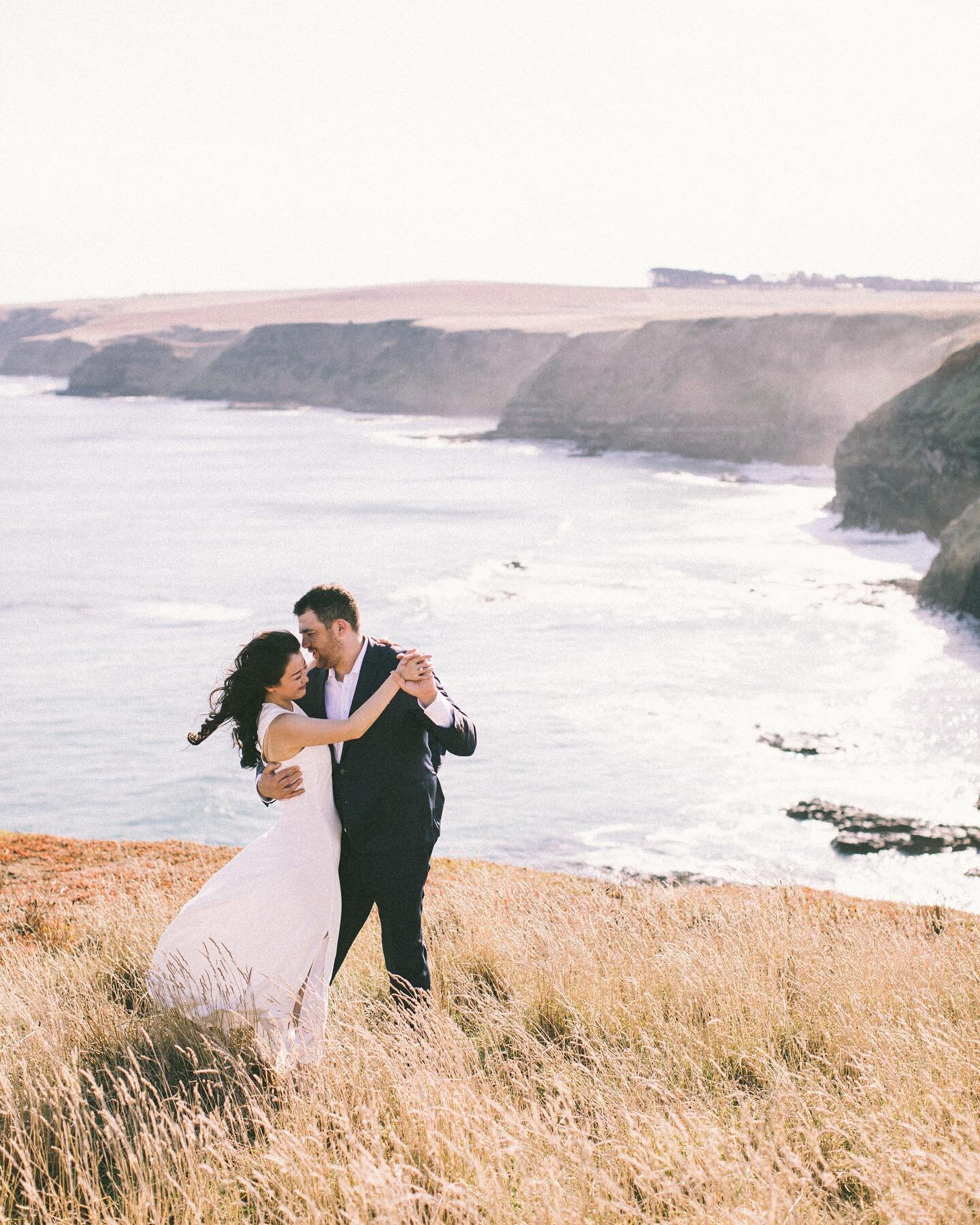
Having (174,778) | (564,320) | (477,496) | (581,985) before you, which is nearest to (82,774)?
(174,778)

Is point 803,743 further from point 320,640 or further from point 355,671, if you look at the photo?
point 320,640

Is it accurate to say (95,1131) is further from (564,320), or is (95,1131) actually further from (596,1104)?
(564,320)

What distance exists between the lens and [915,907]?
9.51m

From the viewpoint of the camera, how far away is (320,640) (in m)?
4.91

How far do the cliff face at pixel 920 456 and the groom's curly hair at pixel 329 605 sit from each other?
38.7m

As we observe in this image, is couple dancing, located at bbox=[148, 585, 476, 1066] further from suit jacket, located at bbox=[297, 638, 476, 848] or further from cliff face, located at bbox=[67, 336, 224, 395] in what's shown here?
cliff face, located at bbox=[67, 336, 224, 395]

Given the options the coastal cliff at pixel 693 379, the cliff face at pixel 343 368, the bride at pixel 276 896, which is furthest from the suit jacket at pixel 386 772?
the cliff face at pixel 343 368

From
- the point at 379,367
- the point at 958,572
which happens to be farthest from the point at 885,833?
the point at 379,367

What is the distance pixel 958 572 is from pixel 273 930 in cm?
2799

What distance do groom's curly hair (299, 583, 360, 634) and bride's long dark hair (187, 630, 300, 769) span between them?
0.47 ft

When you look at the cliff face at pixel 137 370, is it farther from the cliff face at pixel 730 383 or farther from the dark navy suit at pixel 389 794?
the dark navy suit at pixel 389 794

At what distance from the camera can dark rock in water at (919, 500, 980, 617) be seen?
29188 millimetres

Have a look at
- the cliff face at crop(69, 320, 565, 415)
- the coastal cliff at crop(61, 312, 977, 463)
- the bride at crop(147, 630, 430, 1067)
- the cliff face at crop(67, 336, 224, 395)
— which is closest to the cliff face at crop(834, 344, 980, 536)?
the coastal cliff at crop(61, 312, 977, 463)

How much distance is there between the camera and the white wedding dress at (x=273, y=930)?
4.83 metres
